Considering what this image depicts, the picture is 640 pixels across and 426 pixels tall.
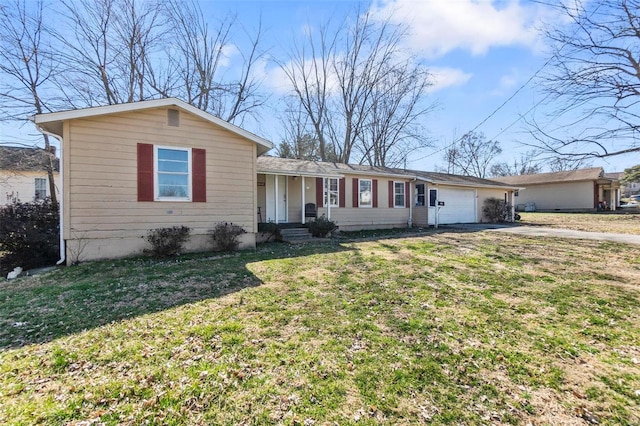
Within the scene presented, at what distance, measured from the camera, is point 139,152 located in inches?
304

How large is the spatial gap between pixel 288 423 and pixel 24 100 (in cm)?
1753

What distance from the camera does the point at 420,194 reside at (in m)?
16.4

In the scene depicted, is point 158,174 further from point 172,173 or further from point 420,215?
point 420,215

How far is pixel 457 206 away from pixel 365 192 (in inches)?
277

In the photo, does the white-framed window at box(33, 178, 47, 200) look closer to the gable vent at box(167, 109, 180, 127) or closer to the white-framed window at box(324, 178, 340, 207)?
the gable vent at box(167, 109, 180, 127)

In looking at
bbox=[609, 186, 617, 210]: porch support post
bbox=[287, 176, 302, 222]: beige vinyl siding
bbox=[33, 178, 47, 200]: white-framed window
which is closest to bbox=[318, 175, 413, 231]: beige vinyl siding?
bbox=[287, 176, 302, 222]: beige vinyl siding

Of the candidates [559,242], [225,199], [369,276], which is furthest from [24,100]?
[559,242]

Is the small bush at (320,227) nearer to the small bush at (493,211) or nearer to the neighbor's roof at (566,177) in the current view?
the small bush at (493,211)

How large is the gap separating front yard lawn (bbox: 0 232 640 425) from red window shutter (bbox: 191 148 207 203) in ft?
9.64

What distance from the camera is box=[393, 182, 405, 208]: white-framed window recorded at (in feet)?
51.7

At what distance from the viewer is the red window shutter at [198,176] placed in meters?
8.37

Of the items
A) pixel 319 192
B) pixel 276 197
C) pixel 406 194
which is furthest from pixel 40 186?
pixel 406 194

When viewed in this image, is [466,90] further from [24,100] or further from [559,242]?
[24,100]

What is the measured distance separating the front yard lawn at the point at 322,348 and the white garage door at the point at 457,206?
1132 cm
